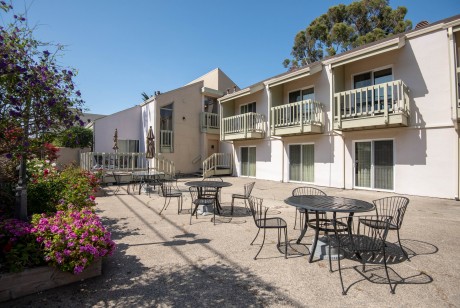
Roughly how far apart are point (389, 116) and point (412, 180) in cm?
258

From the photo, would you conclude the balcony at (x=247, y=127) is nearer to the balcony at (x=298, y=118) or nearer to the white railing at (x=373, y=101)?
the balcony at (x=298, y=118)

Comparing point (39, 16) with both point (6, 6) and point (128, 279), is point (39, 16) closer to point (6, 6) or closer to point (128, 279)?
point (6, 6)

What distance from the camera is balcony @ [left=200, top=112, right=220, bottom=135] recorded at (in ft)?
62.0

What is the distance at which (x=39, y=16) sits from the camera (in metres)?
3.54

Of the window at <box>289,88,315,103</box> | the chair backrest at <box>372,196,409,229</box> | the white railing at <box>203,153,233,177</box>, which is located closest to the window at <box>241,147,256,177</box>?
the white railing at <box>203,153,233,177</box>

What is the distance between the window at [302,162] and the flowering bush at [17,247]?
11.7 metres

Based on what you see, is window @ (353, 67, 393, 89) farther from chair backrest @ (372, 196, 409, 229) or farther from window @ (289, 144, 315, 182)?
chair backrest @ (372, 196, 409, 229)

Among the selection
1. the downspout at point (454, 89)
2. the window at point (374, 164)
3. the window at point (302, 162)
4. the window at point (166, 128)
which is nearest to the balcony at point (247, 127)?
the window at point (302, 162)

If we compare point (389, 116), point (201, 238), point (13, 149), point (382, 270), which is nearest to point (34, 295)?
point (13, 149)

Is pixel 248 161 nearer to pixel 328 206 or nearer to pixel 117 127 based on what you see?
pixel 117 127

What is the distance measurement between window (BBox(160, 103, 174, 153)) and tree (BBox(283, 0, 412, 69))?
1435 centimetres

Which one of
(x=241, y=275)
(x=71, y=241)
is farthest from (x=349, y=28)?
(x=71, y=241)

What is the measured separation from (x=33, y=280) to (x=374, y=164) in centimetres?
1128

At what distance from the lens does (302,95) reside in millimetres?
13812
